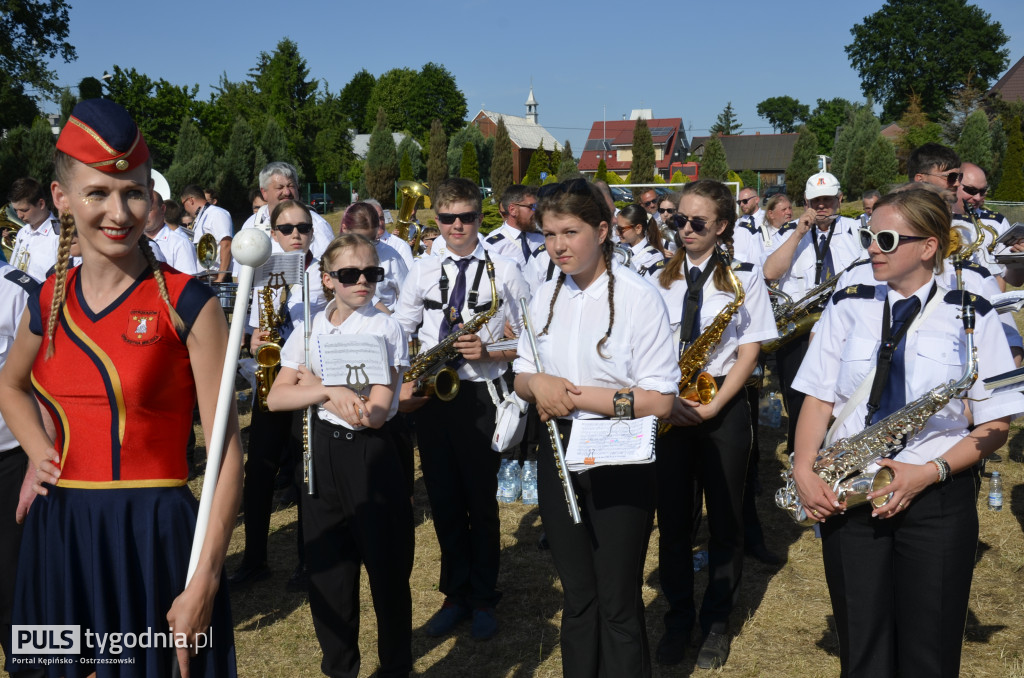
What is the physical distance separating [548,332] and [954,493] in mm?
1707

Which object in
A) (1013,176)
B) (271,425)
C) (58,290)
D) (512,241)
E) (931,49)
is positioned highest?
(931,49)

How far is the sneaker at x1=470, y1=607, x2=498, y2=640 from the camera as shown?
511cm

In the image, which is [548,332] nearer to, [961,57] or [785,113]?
[961,57]

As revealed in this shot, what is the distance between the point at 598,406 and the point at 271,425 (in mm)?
3085

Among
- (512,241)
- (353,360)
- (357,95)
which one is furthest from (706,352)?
(357,95)

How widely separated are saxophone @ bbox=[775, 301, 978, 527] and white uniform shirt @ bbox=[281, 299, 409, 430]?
6.42ft

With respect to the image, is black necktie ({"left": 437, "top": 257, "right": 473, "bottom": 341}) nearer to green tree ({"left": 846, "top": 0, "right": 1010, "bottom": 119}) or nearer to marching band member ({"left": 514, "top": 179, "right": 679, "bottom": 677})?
marching band member ({"left": 514, "top": 179, "right": 679, "bottom": 677})

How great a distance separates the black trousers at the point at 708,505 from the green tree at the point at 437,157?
52.5 m

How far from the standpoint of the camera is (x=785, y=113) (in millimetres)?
140375

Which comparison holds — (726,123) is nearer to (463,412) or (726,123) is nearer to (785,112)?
(785,112)

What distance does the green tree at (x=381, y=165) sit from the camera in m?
49.7

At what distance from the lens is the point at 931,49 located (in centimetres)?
7925

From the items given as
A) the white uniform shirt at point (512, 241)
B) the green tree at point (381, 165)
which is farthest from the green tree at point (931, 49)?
the white uniform shirt at point (512, 241)

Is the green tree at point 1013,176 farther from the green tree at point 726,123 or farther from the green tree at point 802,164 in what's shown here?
the green tree at point 726,123
